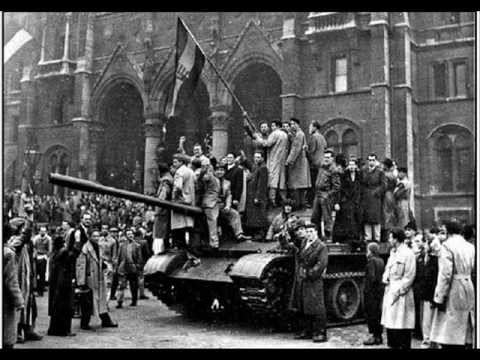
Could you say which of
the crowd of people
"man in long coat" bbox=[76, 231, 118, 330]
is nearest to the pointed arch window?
the crowd of people

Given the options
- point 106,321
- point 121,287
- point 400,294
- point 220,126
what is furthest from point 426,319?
point 220,126

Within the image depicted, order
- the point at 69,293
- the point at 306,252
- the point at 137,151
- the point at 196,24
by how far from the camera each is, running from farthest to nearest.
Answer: the point at 137,151
the point at 196,24
the point at 69,293
the point at 306,252

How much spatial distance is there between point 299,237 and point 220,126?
21881 millimetres

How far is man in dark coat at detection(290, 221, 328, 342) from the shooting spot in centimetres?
923

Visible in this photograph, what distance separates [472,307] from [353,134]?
72.4 ft

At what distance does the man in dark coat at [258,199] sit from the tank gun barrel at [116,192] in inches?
44.0

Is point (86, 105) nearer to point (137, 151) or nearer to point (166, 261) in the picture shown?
point (137, 151)

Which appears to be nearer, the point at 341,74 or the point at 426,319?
the point at 426,319

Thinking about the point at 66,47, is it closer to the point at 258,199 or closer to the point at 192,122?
the point at 192,122

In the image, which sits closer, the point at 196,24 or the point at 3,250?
the point at 3,250

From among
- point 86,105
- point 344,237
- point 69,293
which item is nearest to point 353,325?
point 344,237

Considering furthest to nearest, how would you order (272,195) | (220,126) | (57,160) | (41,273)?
(57,160) → (220,126) → (41,273) → (272,195)

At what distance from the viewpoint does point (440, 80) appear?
28875mm

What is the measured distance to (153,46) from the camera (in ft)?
112
